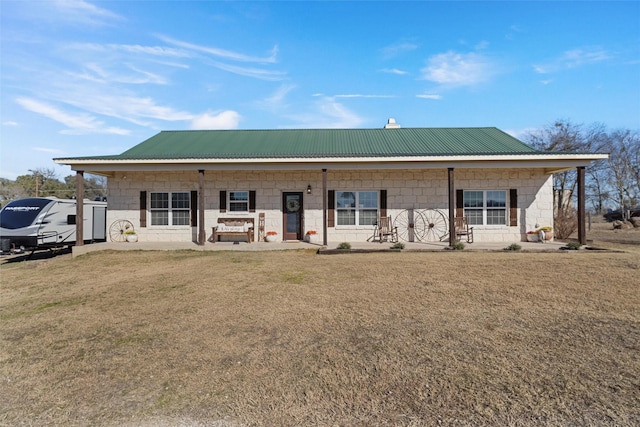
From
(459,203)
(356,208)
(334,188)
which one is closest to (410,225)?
(459,203)

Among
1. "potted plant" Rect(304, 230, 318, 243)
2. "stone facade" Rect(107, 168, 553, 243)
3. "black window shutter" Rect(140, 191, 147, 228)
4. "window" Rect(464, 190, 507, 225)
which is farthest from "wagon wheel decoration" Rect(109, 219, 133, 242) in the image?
"window" Rect(464, 190, 507, 225)

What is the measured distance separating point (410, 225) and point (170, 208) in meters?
9.35

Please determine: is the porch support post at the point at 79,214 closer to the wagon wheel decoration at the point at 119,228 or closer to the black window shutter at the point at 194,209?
the wagon wheel decoration at the point at 119,228

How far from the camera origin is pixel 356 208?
43.3 ft

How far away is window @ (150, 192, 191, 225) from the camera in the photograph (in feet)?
44.0

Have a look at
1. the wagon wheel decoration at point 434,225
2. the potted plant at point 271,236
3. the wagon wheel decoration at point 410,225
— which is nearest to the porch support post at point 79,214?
the potted plant at point 271,236

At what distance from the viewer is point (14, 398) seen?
2.76 m

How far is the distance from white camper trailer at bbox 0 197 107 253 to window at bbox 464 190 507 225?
47.4ft

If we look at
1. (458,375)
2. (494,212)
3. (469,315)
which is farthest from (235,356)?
(494,212)

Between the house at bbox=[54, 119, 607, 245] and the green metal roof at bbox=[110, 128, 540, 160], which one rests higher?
the green metal roof at bbox=[110, 128, 540, 160]

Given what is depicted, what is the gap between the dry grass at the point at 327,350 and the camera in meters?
2.53

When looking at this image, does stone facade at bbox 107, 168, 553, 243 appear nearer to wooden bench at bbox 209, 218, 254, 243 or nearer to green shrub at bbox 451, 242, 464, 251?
wooden bench at bbox 209, 218, 254, 243

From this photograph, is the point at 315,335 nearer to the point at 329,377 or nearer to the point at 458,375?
the point at 329,377

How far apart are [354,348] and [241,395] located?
51.3 inches
